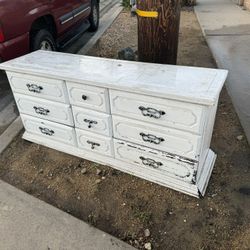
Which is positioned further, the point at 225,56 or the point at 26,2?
the point at 225,56

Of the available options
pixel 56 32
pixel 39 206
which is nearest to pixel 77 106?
pixel 39 206

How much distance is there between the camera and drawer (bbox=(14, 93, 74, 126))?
100 inches

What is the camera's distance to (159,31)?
2746mm

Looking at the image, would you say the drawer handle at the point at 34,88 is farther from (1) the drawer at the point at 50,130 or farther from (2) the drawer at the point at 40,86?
(1) the drawer at the point at 50,130

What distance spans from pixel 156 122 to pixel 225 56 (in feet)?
11.8

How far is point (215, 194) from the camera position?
7.68ft

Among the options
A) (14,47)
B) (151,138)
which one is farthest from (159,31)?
(14,47)

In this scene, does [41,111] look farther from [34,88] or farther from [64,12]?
[64,12]

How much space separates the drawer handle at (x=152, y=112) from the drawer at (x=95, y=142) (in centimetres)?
53

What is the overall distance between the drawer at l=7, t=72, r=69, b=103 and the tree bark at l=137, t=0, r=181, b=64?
104cm

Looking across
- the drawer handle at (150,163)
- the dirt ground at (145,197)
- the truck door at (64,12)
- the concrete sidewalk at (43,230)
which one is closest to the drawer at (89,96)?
the drawer handle at (150,163)

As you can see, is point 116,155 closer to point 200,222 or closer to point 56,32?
point 200,222

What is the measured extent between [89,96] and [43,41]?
88.5 inches

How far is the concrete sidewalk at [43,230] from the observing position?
198cm
